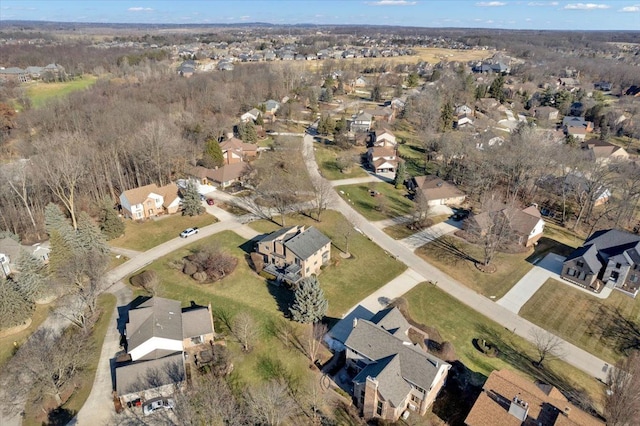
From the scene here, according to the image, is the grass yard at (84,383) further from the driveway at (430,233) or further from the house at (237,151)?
the house at (237,151)

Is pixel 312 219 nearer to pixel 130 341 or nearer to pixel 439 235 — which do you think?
pixel 439 235

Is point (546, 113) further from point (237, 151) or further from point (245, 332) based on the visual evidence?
point (245, 332)

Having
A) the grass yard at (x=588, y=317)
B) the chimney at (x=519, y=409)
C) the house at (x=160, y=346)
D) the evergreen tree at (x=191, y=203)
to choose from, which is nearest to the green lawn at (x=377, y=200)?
the grass yard at (x=588, y=317)

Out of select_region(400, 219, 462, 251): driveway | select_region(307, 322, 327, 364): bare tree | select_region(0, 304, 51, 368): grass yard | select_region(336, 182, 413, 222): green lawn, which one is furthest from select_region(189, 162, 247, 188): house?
select_region(307, 322, 327, 364): bare tree

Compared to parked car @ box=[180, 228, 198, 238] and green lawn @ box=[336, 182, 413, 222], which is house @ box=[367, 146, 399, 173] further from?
parked car @ box=[180, 228, 198, 238]

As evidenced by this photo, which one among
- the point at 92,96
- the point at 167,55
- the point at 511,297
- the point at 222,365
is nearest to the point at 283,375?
the point at 222,365

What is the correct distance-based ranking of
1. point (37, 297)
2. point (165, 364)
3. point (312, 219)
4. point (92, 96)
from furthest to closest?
point (92, 96) → point (312, 219) → point (37, 297) → point (165, 364)
